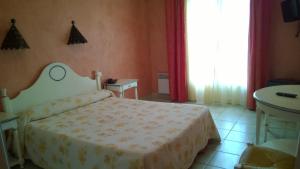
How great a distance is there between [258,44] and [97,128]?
2991 millimetres

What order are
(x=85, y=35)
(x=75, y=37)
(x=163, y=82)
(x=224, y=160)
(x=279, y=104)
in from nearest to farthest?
(x=279, y=104), (x=224, y=160), (x=75, y=37), (x=85, y=35), (x=163, y=82)

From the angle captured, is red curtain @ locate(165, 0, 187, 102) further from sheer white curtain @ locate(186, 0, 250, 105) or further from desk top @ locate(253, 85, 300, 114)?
desk top @ locate(253, 85, 300, 114)

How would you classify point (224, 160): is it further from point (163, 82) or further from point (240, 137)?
point (163, 82)

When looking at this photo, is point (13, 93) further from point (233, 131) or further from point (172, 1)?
point (172, 1)

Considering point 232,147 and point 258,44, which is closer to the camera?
point 232,147

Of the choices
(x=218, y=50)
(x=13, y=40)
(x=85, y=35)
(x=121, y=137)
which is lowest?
(x=121, y=137)

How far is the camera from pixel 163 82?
5.17 m

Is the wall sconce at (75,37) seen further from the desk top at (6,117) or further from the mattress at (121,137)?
the desk top at (6,117)

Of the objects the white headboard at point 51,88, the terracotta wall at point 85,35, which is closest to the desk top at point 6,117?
the white headboard at point 51,88

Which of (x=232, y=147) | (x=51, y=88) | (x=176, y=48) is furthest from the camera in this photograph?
(x=176, y=48)

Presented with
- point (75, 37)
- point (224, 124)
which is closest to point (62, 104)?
point (75, 37)

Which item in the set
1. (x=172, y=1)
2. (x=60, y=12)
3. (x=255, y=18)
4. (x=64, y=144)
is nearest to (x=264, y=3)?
(x=255, y=18)

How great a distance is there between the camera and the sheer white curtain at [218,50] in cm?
415

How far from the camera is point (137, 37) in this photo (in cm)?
488
